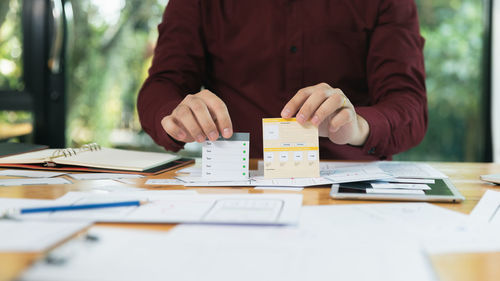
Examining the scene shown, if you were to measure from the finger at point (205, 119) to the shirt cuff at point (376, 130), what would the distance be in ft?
1.26

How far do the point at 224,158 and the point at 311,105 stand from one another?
21cm

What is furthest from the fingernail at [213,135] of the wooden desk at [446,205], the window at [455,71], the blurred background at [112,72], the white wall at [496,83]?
the white wall at [496,83]

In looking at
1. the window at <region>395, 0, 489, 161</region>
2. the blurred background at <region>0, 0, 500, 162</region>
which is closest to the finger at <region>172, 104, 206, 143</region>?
the blurred background at <region>0, 0, 500, 162</region>

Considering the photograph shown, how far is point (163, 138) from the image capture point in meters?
1.08

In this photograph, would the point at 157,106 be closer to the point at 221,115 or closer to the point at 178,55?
the point at 178,55

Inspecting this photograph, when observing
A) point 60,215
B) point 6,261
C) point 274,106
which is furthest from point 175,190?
point 274,106

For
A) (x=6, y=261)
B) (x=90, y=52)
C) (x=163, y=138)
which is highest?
(x=90, y=52)

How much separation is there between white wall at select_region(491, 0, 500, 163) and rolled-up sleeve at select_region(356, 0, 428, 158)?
120 centimetres

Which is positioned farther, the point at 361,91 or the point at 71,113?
the point at 71,113

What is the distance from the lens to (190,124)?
34.6 inches

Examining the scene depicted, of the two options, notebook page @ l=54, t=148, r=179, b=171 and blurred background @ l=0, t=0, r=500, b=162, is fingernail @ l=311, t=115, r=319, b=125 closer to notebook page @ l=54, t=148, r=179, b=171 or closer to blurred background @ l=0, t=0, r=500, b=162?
notebook page @ l=54, t=148, r=179, b=171

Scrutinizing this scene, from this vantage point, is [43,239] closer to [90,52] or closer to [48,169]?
[48,169]

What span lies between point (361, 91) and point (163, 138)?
702 millimetres

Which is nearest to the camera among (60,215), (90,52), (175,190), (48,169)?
(60,215)
